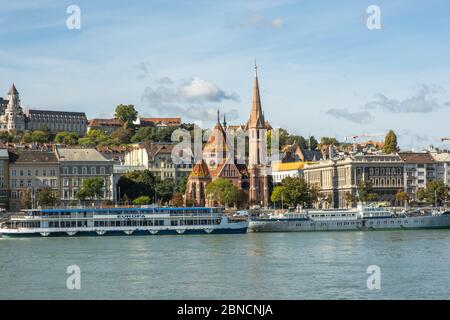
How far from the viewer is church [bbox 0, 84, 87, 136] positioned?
166000 millimetres

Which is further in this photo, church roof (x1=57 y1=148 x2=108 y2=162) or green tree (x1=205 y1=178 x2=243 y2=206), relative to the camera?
church roof (x1=57 y1=148 x2=108 y2=162)

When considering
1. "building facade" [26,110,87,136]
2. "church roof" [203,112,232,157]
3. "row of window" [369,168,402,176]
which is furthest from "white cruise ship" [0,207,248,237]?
"building facade" [26,110,87,136]

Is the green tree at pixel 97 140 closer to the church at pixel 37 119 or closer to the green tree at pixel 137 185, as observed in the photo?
the church at pixel 37 119

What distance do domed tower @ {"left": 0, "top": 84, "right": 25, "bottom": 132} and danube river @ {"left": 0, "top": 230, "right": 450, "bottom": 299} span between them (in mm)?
109180

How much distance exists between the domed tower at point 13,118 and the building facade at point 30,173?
6916 cm

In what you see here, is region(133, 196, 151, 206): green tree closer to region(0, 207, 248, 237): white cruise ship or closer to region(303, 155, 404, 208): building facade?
region(0, 207, 248, 237): white cruise ship

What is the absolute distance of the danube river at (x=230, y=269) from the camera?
3175 centimetres

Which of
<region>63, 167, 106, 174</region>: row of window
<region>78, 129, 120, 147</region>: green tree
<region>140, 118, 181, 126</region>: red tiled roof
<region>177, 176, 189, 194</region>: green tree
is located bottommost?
<region>177, 176, 189, 194</region>: green tree

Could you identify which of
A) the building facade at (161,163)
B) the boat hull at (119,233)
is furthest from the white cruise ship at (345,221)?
the building facade at (161,163)

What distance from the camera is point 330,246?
5228 centimetres
